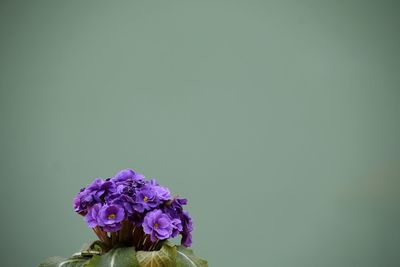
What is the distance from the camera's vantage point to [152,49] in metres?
3.06

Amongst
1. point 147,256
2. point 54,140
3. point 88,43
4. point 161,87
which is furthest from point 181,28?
point 147,256

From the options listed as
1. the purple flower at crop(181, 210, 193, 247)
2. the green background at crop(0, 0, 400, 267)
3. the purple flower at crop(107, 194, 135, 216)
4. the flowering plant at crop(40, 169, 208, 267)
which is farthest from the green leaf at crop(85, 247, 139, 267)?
the green background at crop(0, 0, 400, 267)

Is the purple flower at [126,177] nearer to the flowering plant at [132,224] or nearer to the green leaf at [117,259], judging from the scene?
the flowering plant at [132,224]

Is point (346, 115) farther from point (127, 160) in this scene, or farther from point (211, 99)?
point (127, 160)

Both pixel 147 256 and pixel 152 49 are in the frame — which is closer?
pixel 147 256

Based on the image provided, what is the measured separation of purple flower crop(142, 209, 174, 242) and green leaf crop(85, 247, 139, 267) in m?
0.07

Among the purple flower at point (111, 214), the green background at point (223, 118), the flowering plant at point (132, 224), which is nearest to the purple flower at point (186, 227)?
the flowering plant at point (132, 224)

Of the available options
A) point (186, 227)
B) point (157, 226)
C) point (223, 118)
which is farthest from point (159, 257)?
point (223, 118)

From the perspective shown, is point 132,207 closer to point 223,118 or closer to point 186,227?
point 186,227

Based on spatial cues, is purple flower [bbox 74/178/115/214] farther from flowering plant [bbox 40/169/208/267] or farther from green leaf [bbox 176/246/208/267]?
green leaf [bbox 176/246/208/267]

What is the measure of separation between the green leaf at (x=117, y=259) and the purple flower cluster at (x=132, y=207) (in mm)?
65

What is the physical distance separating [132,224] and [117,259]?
0.13 m

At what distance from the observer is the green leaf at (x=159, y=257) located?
1.12 meters

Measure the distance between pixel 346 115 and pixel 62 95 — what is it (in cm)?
207
